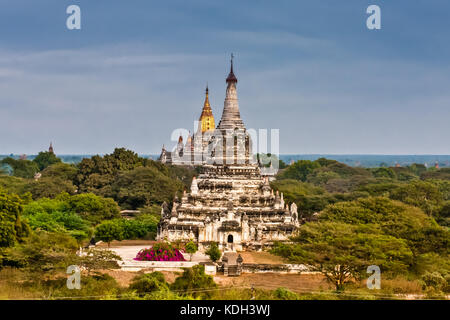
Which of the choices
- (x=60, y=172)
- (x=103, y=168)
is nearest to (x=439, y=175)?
(x=103, y=168)

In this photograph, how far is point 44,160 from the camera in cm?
12975

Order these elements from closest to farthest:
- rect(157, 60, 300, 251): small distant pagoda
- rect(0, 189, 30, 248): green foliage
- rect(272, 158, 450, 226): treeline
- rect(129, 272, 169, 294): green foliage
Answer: rect(129, 272, 169, 294): green foliage < rect(0, 189, 30, 248): green foliage < rect(157, 60, 300, 251): small distant pagoda < rect(272, 158, 450, 226): treeline

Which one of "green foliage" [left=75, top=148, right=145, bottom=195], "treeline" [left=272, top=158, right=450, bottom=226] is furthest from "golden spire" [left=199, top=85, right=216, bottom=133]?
"green foliage" [left=75, top=148, right=145, bottom=195]

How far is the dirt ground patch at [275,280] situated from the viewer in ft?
108

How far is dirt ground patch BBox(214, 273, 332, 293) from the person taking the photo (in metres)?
33.1

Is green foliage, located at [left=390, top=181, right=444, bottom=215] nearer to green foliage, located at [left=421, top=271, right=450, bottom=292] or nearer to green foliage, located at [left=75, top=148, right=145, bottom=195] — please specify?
green foliage, located at [left=421, top=271, right=450, bottom=292]

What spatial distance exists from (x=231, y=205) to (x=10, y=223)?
753 inches

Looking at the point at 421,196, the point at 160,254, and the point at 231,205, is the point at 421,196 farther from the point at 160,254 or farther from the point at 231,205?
the point at 160,254

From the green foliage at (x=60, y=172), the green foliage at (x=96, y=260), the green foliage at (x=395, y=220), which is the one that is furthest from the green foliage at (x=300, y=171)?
the green foliage at (x=96, y=260)

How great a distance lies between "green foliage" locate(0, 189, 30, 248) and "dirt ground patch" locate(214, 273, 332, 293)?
13867mm

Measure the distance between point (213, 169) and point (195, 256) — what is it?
12.6m

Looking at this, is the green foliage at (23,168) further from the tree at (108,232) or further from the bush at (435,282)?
the bush at (435,282)

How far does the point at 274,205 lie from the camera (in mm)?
47656

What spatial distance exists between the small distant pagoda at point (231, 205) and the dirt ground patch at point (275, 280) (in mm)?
6265
